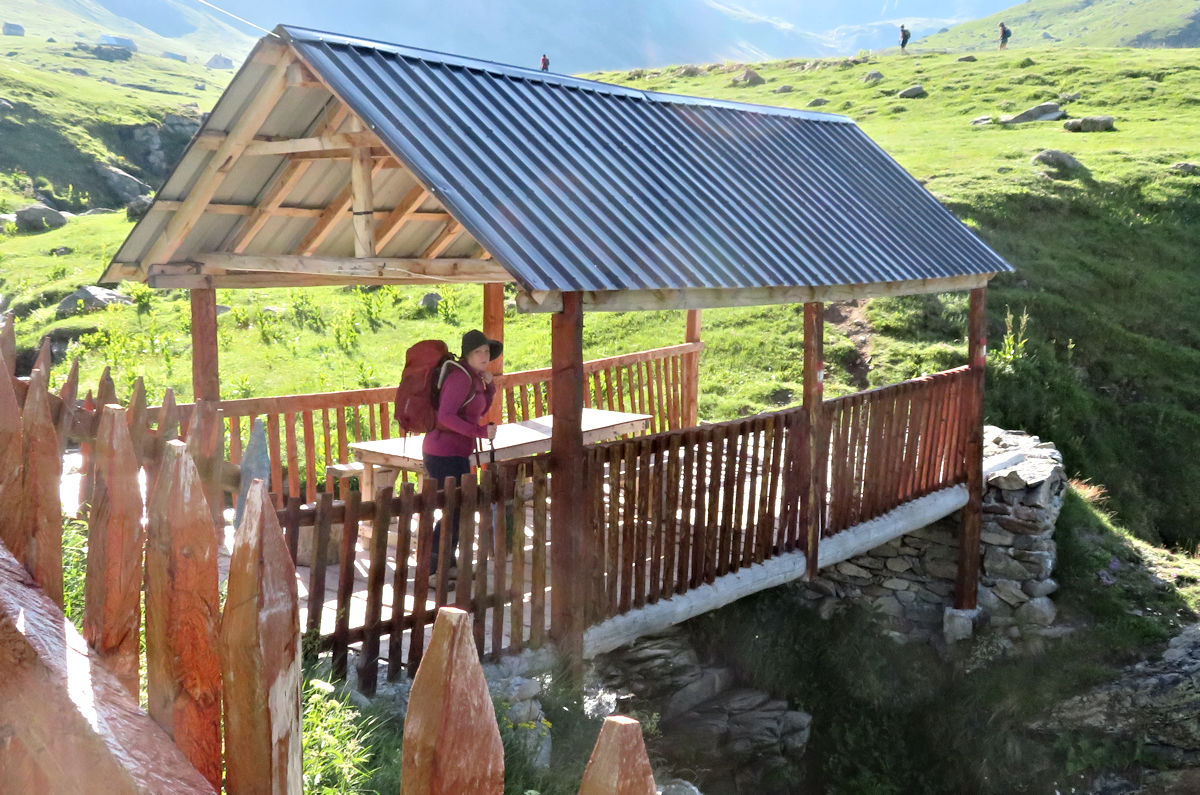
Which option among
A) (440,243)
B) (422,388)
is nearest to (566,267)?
(422,388)

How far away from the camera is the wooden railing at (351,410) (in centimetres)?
800

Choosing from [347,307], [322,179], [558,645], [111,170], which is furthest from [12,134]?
[558,645]

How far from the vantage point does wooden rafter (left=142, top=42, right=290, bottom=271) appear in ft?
19.0

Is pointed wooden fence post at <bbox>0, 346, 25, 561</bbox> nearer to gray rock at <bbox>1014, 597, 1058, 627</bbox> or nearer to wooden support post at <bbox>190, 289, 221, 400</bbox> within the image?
wooden support post at <bbox>190, 289, 221, 400</bbox>

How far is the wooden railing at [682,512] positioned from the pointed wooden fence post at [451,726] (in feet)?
15.6

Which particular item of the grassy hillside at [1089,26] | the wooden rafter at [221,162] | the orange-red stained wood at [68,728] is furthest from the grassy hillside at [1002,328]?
the grassy hillside at [1089,26]

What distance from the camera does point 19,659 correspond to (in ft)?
4.60

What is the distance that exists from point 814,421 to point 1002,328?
960cm

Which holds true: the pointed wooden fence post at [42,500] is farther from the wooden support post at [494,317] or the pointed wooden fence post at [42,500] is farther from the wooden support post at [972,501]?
the wooden support post at [972,501]

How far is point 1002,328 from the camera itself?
16.3m

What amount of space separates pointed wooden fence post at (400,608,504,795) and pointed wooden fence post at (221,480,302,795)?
28 centimetres

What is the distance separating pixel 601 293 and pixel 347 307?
15231mm

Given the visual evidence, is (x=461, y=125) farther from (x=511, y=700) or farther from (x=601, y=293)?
(x=511, y=700)

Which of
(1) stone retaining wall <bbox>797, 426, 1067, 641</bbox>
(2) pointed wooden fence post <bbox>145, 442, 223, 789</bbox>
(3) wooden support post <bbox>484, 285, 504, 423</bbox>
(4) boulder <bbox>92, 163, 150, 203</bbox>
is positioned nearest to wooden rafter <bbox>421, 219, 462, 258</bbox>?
(3) wooden support post <bbox>484, 285, 504, 423</bbox>
